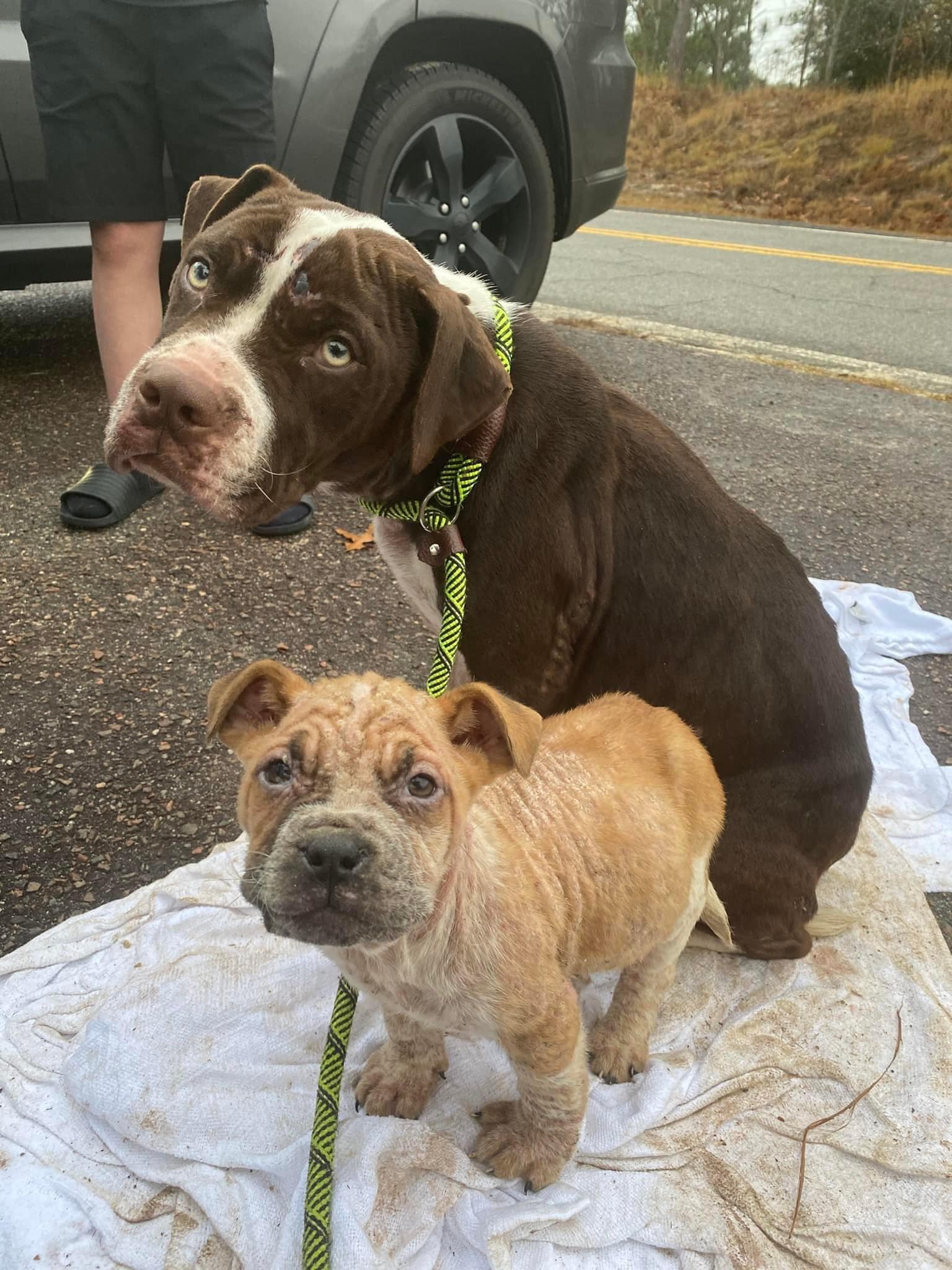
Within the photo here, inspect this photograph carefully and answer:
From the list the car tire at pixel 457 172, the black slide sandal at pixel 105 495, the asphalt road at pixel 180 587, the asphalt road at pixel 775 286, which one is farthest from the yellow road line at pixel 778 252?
the black slide sandal at pixel 105 495

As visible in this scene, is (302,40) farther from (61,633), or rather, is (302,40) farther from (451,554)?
(451,554)

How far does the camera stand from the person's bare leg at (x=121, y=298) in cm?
358

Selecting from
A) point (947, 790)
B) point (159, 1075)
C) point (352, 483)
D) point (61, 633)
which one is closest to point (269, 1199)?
point (159, 1075)

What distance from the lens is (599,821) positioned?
6.14ft

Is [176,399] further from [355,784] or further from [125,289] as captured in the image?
[125,289]

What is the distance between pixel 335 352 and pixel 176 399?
1.20 ft

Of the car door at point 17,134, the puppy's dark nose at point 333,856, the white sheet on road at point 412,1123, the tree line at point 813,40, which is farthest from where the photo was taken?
the tree line at point 813,40

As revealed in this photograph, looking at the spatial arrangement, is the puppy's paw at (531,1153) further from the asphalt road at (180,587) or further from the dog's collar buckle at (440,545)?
the dog's collar buckle at (440,545)

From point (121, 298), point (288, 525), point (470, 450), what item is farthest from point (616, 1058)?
point (121, 298)

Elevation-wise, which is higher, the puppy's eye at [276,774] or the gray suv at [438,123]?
the gray suv at [438,123]

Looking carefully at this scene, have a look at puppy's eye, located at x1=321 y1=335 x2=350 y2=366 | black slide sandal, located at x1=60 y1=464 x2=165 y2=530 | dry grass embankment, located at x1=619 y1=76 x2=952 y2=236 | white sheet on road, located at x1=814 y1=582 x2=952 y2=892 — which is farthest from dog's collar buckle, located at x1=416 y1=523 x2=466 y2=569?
dry grass embankment, located at x1=619 y1=76 x2=952 y2=236

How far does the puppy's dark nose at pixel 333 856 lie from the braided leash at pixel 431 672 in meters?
0.49

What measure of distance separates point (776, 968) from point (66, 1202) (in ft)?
5.57

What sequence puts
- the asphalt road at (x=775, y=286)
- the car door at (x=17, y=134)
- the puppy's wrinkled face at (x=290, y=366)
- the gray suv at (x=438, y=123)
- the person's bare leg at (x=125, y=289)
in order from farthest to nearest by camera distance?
1. the asphalt road at (x=775, y=286)
2. the gray suv at (x=438, y=123)
3. the car door at (x=17, y=134)
4. the person's bare leg at (x=125, y=289)
5. the puppy's wrinkled face at (x=290, y=366)
